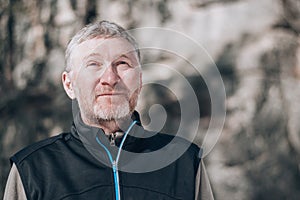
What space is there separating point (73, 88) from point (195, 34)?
210 cm

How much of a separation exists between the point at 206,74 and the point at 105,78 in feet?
6.99

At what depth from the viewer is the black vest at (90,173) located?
169 centimetres

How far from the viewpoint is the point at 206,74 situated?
3.79m

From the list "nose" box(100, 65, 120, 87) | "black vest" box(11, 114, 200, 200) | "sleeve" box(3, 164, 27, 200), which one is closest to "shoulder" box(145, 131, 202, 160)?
"black vest" box(11, 114, 200, 200)

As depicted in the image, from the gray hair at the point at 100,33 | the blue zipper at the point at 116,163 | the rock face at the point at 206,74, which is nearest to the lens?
the blue zipper at the point at 116,163

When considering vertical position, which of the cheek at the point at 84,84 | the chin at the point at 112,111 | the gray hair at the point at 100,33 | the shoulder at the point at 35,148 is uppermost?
the gray hair at the point at 100,33

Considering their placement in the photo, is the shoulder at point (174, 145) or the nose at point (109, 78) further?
the shoulder at point (174, 145)

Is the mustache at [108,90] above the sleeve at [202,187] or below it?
above

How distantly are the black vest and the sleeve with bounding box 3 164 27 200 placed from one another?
0.05 feet

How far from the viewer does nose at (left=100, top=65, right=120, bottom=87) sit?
1.71 m

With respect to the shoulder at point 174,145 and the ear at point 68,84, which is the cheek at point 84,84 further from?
the shoulder at point 174,145

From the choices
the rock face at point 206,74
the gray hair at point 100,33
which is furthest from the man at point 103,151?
the rock face at point 206,74

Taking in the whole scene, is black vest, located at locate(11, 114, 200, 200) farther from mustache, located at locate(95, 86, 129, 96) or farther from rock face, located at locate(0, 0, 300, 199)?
rock face, located at locate(0, 0, 300, 199)

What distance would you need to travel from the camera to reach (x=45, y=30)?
13.1 feet
